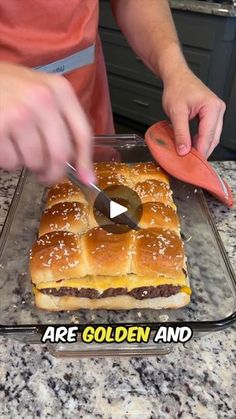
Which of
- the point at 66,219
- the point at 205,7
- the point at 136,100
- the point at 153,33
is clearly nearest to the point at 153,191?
the point at 66,219

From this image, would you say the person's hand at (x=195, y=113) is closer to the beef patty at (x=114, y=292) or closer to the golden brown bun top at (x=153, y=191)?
the golden brown bun top at (x=153, y=191)

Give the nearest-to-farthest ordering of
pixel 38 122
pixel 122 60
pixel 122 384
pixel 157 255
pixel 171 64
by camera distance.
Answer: pixel 38 122 < pixel 122 384 < pixel 157 255 < pixel 171 64 < pixel 122 60

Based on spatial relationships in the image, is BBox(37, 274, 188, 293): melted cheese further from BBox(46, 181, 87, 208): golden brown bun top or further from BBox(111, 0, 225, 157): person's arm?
BBox(111, 0, 225, 157): person's arm

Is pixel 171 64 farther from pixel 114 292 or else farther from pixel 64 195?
pixel 114 292

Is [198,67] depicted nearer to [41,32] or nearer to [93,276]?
[41,32]

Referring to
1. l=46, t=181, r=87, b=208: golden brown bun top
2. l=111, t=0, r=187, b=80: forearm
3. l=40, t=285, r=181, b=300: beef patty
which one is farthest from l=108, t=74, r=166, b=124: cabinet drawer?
l=40, t=285, r=181, b=300: beef patty

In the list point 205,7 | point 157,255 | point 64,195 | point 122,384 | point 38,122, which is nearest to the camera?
point 38,122
